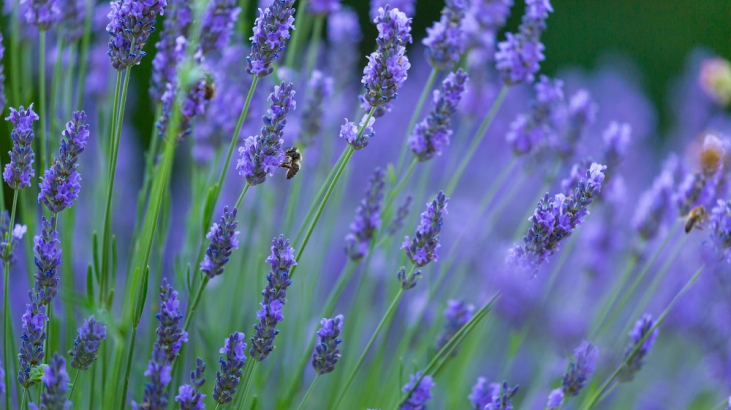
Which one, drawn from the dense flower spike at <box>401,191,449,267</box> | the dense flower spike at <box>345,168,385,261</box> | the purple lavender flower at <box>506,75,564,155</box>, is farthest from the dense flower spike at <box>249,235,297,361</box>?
the purple lavender flower at <box>506,75,564,155</box>

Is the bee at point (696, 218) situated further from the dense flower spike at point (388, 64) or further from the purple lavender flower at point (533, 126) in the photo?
the dense flower spike at point (388, 64)

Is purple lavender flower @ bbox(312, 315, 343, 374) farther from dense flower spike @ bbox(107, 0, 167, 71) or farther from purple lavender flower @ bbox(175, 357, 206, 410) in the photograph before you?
dense flower spike @ bbox(107, 0, 167, 71)

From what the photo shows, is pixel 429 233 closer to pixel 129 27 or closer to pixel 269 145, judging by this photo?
pixel 269 145

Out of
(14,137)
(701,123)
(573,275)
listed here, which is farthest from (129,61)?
(701,123)

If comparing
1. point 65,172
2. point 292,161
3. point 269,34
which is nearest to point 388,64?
point 269,34

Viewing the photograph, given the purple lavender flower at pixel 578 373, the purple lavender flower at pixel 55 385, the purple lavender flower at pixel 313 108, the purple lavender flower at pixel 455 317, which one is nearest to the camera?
the purple lavender flower at pixel 55 385

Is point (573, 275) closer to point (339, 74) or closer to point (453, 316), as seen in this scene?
point (339, 74)

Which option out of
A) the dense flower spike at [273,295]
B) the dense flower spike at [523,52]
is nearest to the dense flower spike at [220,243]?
the dense flower spike at [273,295]
